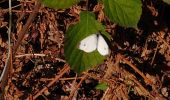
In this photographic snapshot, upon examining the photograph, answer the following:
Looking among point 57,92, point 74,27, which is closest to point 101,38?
point 74,27

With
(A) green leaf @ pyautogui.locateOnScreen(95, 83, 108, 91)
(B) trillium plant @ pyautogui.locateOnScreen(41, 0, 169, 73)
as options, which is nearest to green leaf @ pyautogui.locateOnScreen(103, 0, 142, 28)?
(B) trillium plant @ pyautogui.locateOnScreen(41, 0, 169, 73)

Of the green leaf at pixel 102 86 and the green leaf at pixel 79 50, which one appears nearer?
the green leaf at pixel 79 50

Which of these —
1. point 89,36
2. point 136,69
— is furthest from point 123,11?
point 136,69

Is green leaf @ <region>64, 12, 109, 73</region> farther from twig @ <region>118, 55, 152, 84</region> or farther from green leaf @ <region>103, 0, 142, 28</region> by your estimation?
twig @ <region>118, 55, 152, 84</region>

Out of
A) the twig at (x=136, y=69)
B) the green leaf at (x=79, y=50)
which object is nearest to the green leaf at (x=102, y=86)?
the twig at (x=136, y=69)

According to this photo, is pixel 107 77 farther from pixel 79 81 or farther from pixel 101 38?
pixel 101 38

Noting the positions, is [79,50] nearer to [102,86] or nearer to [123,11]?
[123,11]

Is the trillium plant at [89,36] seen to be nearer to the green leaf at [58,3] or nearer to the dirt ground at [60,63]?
the green leaf at [58,3]
